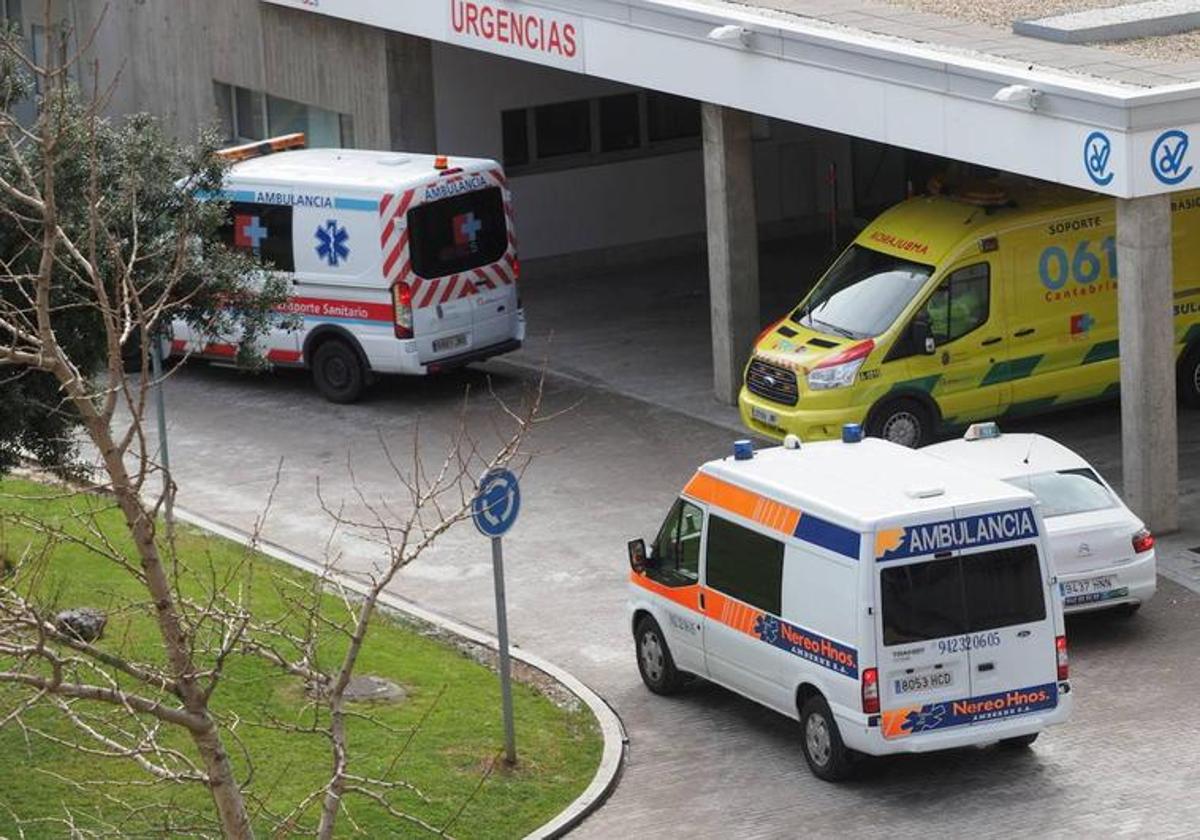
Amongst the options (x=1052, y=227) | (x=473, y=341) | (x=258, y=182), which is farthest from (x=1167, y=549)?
(x=258, y=182)

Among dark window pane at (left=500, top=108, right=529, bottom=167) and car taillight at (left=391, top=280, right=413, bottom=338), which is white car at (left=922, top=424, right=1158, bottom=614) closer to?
car taillight at (left=391, top=280, right=413, bottom=338)

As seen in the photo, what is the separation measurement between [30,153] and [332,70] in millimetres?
14306

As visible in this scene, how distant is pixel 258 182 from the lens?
25.0 meters

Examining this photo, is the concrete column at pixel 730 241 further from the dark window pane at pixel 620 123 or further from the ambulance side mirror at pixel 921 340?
the dark window pane at pixel 620 123

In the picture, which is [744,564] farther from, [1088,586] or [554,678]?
[1088,586]

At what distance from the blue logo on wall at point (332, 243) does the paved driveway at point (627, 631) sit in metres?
1.54

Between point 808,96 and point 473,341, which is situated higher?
point 808,96

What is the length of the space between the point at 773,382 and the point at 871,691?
7.94m

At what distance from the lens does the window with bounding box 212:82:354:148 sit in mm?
30562

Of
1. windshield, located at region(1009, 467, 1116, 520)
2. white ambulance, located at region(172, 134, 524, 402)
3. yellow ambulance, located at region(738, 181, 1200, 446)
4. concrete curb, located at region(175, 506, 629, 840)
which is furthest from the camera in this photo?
Answer: white ambulance, located at region(172, 134, 524, 402)

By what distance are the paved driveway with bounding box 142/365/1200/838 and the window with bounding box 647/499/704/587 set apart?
0.89m

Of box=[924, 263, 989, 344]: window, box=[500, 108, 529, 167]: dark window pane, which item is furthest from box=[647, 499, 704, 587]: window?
box=[500, 108, 529, 167]: dark window pane

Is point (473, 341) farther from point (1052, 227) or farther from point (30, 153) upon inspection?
point (30, 153)

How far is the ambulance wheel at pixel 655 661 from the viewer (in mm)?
16359
